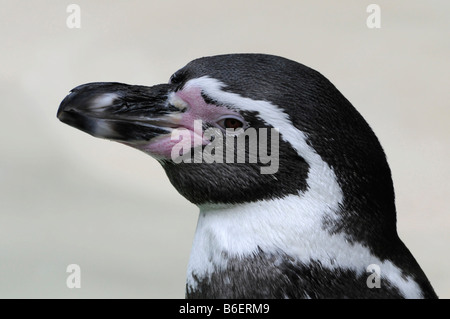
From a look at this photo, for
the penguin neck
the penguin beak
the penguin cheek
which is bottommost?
the penguin neck

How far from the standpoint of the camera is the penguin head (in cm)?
163

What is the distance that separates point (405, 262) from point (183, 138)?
1.80 feet

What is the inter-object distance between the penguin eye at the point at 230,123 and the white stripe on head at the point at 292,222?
1.2 inches

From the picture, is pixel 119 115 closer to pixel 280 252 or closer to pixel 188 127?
pixel 188 127

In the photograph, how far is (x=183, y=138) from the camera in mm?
1700

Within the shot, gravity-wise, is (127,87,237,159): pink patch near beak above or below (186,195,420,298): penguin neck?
above

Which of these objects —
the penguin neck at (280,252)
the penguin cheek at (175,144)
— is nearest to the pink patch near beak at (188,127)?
the penguin cheek at (175,144)

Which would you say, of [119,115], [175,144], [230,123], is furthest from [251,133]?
[119,115]

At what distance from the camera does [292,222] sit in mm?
1650

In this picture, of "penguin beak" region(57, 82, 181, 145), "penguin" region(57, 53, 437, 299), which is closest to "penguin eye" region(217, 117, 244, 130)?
"penguin" region(57, 53, 437, 299)

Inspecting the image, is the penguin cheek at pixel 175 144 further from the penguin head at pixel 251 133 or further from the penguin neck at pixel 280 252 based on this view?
the penguin neck at pixel 280 252

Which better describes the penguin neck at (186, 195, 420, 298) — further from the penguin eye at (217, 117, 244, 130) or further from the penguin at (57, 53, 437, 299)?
the penguin eye at (217, 117, 244, 130)

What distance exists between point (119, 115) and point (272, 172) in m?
0.35
